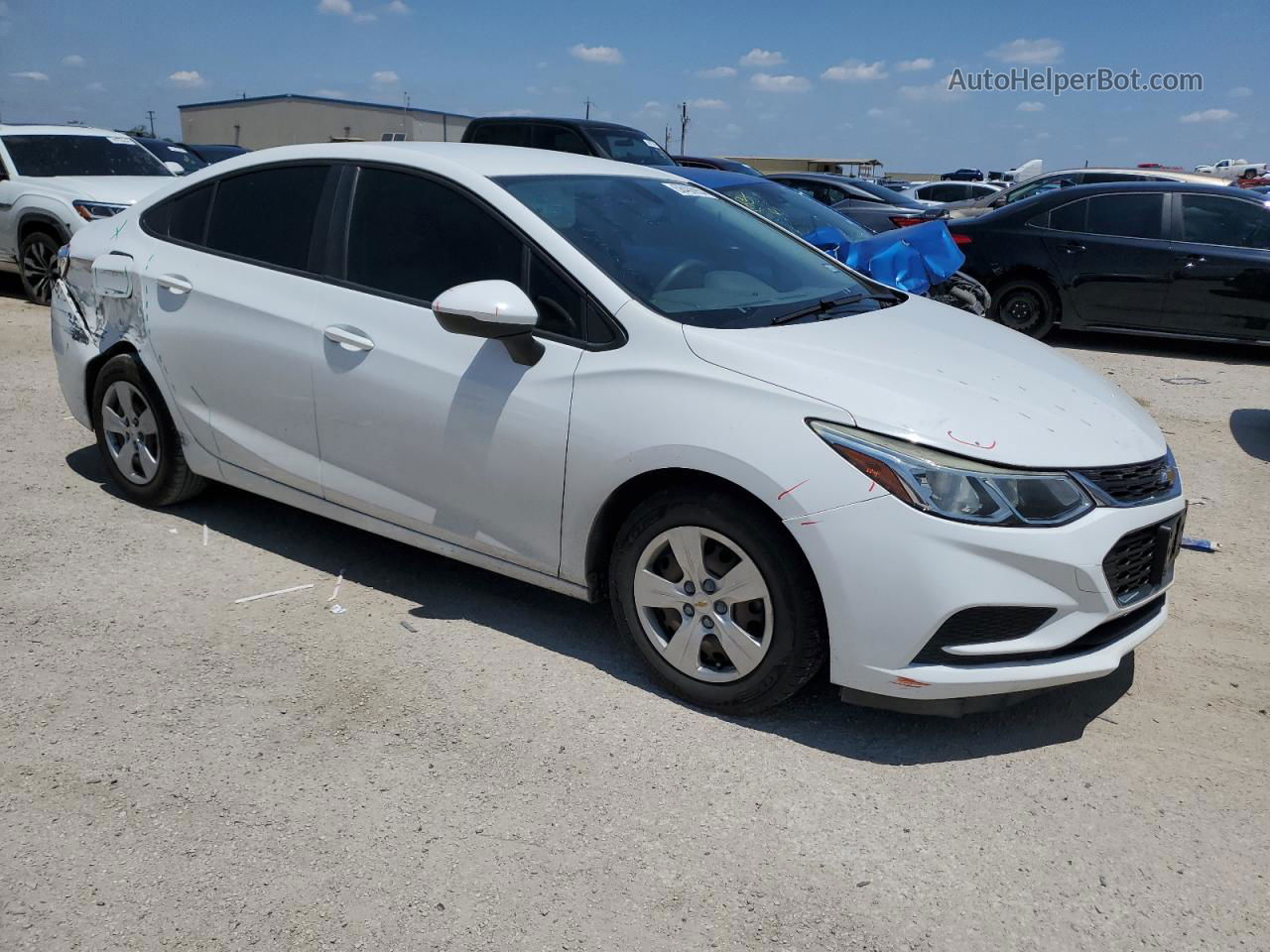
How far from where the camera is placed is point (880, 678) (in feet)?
10.2

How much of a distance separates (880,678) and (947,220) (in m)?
9.12

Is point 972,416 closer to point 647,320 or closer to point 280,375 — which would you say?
point 647,320

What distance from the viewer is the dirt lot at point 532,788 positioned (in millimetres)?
2600

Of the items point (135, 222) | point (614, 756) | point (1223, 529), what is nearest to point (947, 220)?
point (1223, 529)

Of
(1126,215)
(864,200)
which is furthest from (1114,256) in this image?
(864,200)

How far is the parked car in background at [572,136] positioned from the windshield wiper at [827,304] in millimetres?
9234

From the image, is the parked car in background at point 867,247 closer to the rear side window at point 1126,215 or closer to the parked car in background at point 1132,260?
the parked car in background at point 1132,260

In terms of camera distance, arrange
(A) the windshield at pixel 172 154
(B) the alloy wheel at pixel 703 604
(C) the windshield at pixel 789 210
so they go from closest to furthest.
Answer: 1. (B) the alloy wheel at pixel 703 604
2. (C) the windshield at pixel 789 210
3. (A) the windshield at pixel 172 154

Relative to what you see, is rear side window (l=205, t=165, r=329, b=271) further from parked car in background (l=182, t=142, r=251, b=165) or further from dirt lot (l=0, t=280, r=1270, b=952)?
parked car in background (l=182, t=142, r=251, b=165)

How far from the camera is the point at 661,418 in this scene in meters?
3.33

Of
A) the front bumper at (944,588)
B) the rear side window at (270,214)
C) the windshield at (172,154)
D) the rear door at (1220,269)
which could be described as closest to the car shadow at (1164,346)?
the rear door at (1220,269)

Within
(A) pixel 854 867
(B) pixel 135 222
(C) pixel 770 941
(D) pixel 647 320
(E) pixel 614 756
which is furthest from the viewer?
(B) pixel 135 222

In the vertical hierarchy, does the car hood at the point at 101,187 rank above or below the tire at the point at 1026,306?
above

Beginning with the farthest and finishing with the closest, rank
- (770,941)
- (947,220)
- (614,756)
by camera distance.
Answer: (947,220), (614,756), (770,941)
